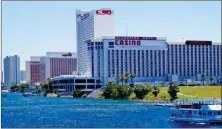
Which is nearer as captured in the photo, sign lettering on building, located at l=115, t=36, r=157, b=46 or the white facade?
sign lettering on building, located at l=115, t=36, r=157, b=46

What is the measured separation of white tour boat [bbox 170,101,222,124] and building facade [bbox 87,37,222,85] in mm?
105222

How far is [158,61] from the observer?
169 meters

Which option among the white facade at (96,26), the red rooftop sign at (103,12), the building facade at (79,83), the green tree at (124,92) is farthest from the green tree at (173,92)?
the red rooftop sign at (103,12)

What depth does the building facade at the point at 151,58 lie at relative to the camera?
162750 mm

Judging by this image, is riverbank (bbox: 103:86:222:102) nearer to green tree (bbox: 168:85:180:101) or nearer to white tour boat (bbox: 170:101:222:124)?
green tree (bbox: 168:85:180:101)

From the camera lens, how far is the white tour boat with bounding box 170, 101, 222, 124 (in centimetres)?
5053

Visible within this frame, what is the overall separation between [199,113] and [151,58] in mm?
117064

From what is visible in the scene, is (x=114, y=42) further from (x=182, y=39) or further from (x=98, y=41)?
(x=182, y=39)

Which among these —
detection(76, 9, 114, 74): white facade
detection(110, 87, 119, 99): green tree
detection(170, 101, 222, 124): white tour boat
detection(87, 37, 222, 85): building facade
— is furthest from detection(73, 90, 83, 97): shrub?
detection(170, 101, 222, 124): white tour boat

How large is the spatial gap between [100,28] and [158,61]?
32225 mm

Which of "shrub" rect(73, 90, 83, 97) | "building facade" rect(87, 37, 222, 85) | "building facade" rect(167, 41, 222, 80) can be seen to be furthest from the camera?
"building facade" rect(167, 41, 222, 80)

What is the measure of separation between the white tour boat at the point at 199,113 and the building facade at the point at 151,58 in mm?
105222

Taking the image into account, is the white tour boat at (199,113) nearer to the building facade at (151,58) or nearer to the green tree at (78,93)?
the green tree at (78,93)

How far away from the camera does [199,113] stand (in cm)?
5166
